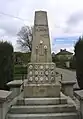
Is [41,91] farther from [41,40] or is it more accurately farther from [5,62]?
[5,62]

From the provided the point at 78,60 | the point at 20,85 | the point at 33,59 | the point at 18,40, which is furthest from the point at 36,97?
the point at 18,40

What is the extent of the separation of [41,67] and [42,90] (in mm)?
904

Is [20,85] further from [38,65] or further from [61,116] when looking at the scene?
[61,116]

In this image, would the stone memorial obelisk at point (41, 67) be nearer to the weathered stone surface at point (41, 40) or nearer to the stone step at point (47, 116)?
the weathered stone surface at point (41, 40)

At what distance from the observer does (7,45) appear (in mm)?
11844

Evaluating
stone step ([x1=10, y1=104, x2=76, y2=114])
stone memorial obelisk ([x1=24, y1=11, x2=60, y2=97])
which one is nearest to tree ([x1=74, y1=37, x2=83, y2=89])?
stone memorial obelisk ([x1=24, y1=11, x2=60, y2=97])

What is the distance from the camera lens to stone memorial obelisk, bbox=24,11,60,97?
7973mm

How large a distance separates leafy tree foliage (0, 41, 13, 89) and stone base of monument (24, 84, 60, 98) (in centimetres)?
413

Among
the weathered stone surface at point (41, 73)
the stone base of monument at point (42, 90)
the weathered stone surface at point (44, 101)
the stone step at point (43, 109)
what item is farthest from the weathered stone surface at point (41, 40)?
the stone step at point (43, 109)

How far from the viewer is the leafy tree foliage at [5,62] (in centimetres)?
1176

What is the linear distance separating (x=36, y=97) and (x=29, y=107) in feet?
3.09

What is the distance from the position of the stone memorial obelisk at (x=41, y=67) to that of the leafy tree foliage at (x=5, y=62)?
3.45 meters

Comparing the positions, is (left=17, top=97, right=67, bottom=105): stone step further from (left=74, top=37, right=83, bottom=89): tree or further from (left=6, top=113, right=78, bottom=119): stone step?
(left=74, top=37, right=83, bottom=89): tree

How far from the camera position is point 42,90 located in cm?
798
